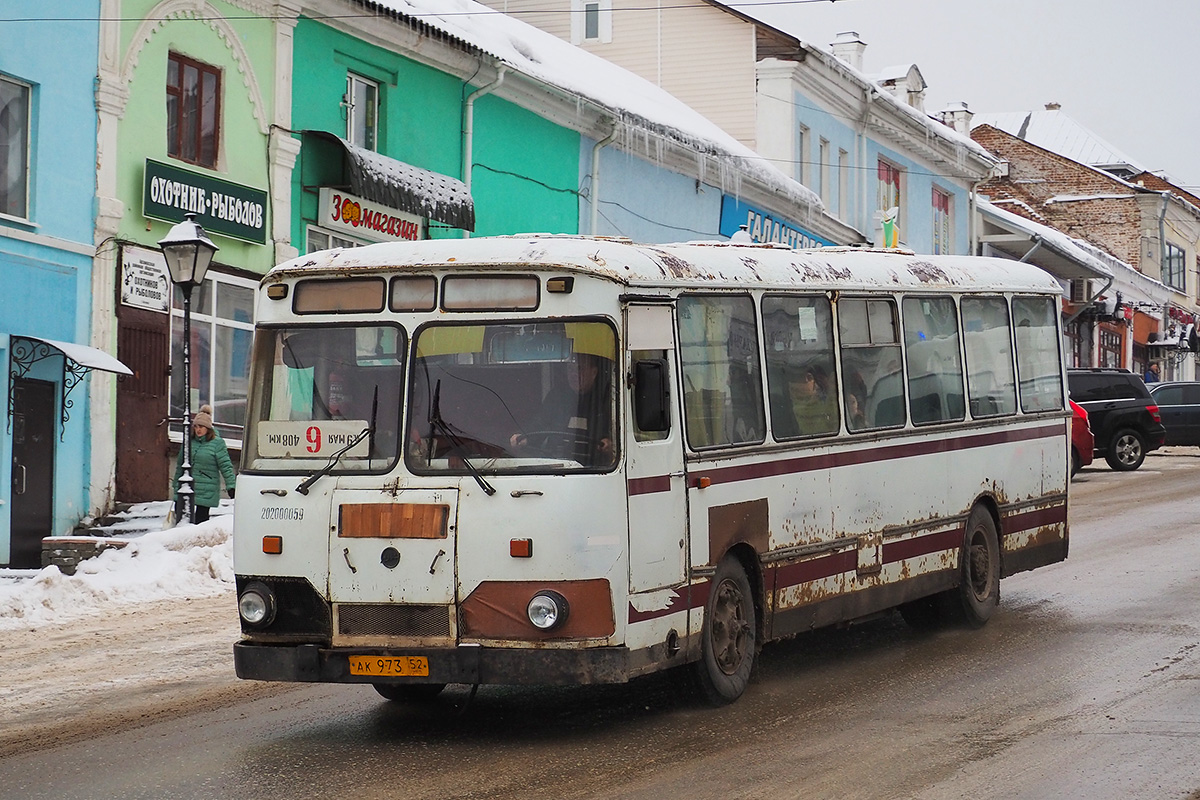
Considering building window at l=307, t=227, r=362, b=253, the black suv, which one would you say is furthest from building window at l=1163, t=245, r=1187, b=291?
building window at l=307, t=227, r=362, b=253

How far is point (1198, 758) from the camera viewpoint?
7512mm

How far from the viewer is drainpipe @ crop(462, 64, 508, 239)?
24.9 metres

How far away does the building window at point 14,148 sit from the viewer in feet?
58.5

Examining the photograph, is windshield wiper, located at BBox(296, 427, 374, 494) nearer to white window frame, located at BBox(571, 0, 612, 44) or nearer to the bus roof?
the bus roof

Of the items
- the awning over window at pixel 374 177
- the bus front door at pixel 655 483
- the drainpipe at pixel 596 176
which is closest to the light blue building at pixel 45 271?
the awning over window at pixel 374 177

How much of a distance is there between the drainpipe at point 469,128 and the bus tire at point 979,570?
13.7 meters

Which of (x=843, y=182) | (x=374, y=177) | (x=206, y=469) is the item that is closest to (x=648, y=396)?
(x=206, y=469)

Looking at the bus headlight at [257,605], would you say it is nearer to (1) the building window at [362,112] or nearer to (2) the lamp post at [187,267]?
(2) the lamp post at [187,267]

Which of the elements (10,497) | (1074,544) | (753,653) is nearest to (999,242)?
(1074,544)

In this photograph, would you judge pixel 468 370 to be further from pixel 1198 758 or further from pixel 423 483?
pixel 1198 758

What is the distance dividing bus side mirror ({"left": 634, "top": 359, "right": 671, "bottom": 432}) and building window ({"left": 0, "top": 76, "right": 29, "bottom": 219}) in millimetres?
11562

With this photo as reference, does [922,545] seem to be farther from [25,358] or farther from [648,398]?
[25,358]

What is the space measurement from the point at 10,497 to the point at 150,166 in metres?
4.19

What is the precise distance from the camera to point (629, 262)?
8.56 m
